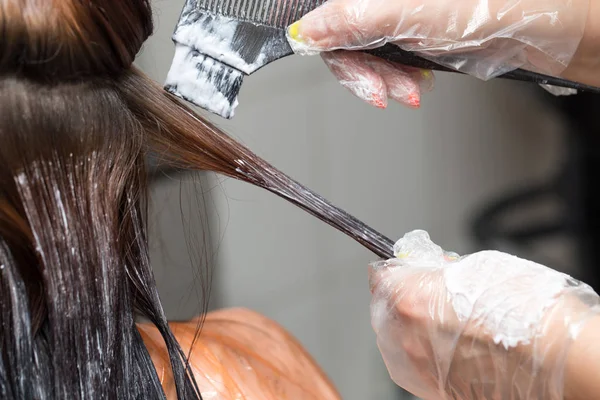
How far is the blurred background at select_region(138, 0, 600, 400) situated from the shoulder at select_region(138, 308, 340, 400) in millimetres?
513

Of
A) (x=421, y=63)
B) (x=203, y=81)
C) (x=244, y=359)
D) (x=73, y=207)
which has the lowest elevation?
(x=244, y=359)

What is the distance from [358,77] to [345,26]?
68 mm

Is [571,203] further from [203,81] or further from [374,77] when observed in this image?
[203,81]

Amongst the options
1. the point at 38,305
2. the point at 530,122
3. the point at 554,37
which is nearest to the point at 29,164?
the point at 38,305

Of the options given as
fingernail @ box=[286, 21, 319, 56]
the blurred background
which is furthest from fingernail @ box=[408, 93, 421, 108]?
the blurred background

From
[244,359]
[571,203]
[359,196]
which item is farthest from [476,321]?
[571,203]

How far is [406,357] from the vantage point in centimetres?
71

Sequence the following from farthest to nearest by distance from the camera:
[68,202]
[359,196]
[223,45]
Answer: [359,196] → [223,45] → [68,202]

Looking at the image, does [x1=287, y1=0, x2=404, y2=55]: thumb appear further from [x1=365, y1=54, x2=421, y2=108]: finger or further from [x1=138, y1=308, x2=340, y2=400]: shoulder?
[x1=138, y1=308, x2=340, y2=400]: shoulder

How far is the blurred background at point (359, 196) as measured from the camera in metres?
1.42

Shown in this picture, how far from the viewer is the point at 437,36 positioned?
77 cm

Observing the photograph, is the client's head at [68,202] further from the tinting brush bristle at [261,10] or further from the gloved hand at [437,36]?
the gloved hand at [437,36]

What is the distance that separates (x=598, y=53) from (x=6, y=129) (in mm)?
770

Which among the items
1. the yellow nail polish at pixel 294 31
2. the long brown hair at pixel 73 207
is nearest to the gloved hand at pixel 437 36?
the yellow nail polish at pixel 294 31
